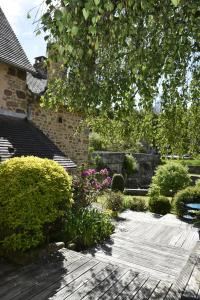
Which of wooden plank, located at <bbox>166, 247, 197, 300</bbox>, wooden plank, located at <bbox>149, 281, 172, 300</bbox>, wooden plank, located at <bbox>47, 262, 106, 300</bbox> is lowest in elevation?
wooden plank, located at <bbox>149, 281, 172, 300</bbox>

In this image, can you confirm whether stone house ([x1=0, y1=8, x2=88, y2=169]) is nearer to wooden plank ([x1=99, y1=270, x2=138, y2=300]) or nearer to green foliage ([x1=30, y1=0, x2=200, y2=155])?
green foliage ([x1=30, y1=0, x2=200, y2=155])

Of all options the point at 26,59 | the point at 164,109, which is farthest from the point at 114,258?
the point at 26,59

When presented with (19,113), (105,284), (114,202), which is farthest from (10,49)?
(105,284)

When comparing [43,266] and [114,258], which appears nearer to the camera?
[43,266]

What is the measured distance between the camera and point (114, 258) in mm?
6754

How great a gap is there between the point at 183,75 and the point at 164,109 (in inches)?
31.5

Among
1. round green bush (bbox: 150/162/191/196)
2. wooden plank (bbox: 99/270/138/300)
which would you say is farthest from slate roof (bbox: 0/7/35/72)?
round green bush (bbox: 150/162/191/196)

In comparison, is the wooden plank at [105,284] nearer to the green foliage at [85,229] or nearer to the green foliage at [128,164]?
the green foliage at [85,229]

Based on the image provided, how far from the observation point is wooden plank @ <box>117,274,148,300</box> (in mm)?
4848

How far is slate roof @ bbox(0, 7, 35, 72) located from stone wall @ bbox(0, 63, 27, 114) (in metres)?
0.38

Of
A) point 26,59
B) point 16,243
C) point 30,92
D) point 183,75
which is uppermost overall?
point 26,59

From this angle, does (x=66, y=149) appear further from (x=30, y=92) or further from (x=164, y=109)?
(x=164, y=109)

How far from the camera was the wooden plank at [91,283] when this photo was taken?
188 inches

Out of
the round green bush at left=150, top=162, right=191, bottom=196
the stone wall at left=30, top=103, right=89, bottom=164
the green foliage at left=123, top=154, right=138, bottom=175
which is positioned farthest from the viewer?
the green foliage at left=123, top=154, right=138, bottom=175
